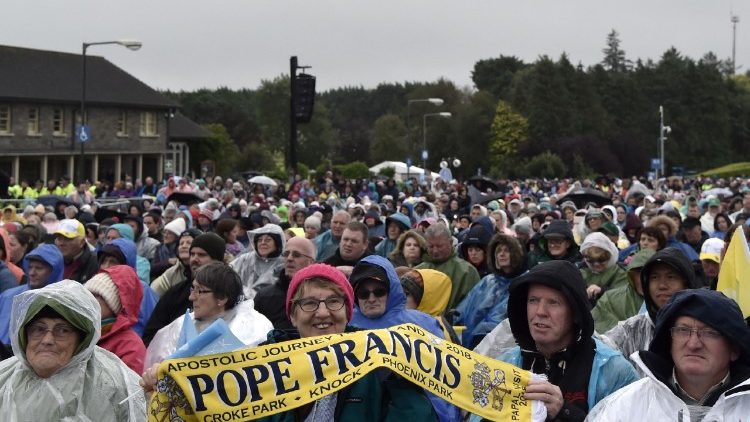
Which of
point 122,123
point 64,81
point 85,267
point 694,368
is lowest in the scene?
point 85,267

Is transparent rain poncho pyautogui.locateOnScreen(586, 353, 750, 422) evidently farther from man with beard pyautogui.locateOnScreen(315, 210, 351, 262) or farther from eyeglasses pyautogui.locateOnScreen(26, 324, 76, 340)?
man with beard pyautogui.locateOnScreen(315, 210, 351, 262)

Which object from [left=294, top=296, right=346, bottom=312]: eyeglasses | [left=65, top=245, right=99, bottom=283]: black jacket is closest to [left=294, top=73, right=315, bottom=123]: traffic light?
[left=65, top=245, right=99, bottom=283]: black jacket

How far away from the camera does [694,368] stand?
12.3ft

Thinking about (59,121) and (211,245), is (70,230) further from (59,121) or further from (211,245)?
(59,121)

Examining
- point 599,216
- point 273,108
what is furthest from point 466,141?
point 599,216

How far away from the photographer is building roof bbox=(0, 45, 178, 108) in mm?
59031

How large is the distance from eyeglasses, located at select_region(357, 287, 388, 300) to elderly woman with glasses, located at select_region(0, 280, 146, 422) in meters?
1.62

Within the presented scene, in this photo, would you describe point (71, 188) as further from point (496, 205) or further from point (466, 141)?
point (466, 141)

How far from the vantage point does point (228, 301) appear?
634 cm

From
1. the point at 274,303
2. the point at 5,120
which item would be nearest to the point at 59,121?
the point at 5,120

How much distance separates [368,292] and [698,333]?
7.86ft

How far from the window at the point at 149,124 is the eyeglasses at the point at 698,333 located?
215 feet

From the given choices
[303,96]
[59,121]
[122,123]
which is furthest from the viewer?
[122,123]

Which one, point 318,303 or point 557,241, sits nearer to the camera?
point 318,303
